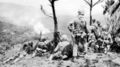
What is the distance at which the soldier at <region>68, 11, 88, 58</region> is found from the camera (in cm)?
2242

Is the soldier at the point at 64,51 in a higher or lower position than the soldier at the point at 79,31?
lower

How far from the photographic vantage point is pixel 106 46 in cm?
2150

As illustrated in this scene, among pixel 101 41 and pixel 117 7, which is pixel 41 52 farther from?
pixel 117 7

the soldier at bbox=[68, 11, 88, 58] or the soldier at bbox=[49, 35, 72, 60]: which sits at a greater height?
the soldier at bbox=[68, 11, 88, 58]

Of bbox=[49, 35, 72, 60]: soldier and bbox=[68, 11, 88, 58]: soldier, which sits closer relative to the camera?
bbox=[49, 35, 72, 60]: soldier

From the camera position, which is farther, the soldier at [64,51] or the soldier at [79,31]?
the soldier at [79,31]

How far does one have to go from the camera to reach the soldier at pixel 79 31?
73.6 feet

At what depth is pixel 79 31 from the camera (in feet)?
75.4

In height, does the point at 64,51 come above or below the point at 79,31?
below

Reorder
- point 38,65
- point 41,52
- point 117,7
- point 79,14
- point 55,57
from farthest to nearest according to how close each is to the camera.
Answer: point 79,14, point 41,52, point 117,7, point 55,57, point 38,65

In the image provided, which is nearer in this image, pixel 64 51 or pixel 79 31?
pixel 64 51

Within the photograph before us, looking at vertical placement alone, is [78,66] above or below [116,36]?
below

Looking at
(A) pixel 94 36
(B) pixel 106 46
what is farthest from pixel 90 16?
(B) pixel 106 46

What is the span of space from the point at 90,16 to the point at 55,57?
11940 millimetres
